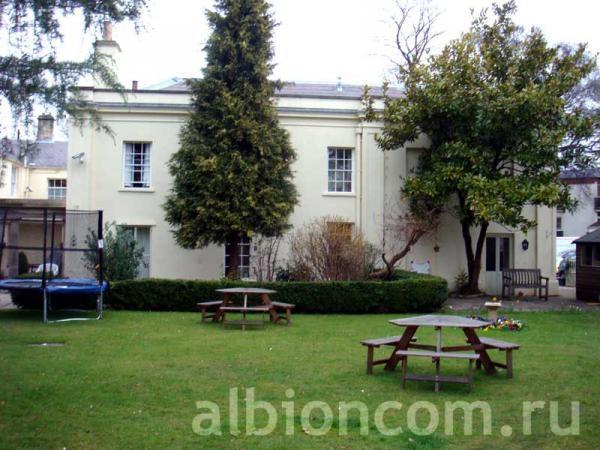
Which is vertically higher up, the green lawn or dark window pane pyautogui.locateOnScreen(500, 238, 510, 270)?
dark window pane pyautogui.locateOnScreen(500, 238, 510, 270)

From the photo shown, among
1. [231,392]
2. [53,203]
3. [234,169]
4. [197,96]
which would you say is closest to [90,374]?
[231,392]

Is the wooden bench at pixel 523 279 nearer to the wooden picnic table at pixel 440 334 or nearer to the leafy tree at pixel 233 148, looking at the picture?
the leafy tree at pixel 233 148

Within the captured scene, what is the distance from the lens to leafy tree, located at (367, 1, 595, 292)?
1908 centimetres

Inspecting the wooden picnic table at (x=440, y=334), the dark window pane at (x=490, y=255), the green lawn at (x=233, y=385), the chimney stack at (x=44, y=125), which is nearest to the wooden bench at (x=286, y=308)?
the green lawn at (x=233, y=385)

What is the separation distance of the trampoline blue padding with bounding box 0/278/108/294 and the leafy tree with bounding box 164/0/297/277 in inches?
187

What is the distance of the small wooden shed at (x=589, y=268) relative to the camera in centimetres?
2277

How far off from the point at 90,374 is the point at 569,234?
151 ft

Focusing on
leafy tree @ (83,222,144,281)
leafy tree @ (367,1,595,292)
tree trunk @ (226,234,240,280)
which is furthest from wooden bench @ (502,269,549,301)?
leafy tree @ (83,222,144,281)

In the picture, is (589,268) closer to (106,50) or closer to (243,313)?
(243,313)

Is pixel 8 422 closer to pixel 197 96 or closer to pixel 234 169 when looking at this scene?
pixel 234 169

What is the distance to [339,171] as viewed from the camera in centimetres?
2373

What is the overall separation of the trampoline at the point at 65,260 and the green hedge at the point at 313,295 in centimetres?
101

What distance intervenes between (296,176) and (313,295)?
6392mm

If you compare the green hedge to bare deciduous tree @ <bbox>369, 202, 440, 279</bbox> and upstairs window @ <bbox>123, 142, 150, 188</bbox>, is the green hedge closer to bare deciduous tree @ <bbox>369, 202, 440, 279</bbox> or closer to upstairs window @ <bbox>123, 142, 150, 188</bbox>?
bare deciduous tree @ <bbox>369, 202, 440, 279</bbox>
